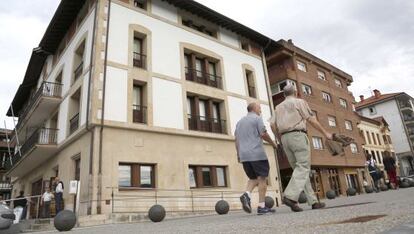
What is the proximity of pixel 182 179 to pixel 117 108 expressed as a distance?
4.43m

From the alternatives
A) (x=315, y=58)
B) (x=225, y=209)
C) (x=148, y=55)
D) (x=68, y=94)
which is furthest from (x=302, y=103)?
(x=315, y=58)

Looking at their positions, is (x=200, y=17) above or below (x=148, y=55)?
above

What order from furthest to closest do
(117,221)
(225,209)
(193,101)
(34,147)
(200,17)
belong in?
(200,17)
(193,101)
(34,147)
(117,221)
(225,209)

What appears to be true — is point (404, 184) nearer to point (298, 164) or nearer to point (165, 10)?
point (298, 164)

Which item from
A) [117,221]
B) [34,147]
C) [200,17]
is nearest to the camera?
[117,221]

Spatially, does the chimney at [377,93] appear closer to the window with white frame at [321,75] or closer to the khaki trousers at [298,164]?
the window with white frame at [321,75]

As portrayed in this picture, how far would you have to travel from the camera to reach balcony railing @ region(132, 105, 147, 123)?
15.1 m

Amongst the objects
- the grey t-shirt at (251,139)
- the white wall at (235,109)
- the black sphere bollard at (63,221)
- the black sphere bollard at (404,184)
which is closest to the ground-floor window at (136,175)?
the white wall at (235,109)

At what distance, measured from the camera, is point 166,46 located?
57.2 ft

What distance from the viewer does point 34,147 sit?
17.0 metres

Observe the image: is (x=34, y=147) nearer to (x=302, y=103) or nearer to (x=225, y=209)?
(x=225, y=209)

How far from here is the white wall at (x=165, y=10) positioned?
1784cm

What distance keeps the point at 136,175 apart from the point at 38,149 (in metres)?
6.80

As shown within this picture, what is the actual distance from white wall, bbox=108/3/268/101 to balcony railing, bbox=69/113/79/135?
3.56 m
